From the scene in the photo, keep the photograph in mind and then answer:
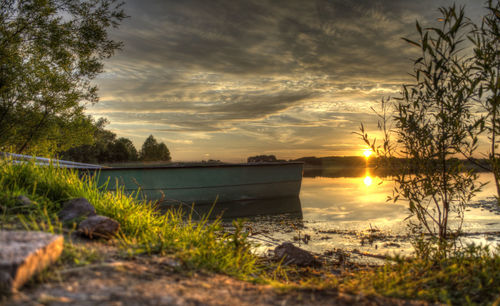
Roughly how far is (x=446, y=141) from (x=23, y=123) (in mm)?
15088

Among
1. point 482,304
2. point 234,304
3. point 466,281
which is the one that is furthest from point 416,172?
point 234,304

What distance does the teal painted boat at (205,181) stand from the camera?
39.5 feet

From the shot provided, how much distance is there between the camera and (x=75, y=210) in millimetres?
3434

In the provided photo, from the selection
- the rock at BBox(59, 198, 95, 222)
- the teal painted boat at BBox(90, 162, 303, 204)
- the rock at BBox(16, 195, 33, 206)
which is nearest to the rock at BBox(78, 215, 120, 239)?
the rock at BBox(59, 198, 95, 222)

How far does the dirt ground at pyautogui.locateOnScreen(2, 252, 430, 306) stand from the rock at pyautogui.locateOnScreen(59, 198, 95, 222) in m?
1.27

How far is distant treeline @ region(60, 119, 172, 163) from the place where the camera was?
44.3 meters

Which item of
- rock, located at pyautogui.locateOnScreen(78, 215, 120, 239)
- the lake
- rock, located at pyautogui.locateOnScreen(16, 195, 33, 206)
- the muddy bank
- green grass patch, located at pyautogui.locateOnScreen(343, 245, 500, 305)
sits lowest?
the lake

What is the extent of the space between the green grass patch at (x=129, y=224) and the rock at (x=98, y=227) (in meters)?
0.12

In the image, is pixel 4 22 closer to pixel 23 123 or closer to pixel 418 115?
pixel 23 123

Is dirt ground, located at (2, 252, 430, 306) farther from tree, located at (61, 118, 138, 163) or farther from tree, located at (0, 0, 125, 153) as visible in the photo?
tree, located at (61, 118, 138, 163)

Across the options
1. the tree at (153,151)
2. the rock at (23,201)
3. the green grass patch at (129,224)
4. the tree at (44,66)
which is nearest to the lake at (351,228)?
the green grass patch at (129,224)

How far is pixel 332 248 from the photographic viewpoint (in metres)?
5.43

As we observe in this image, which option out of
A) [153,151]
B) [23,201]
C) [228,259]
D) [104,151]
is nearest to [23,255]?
[228,259]

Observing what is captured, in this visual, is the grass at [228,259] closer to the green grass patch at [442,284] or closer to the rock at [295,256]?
the green grass patch at [442,284]
